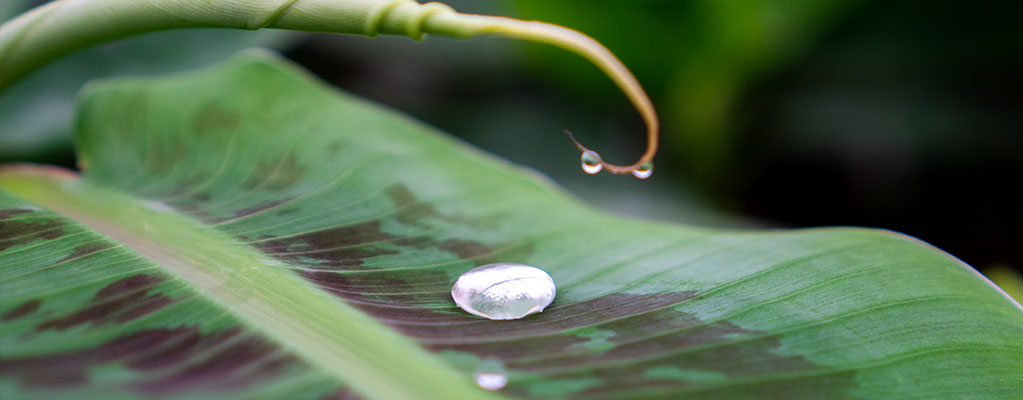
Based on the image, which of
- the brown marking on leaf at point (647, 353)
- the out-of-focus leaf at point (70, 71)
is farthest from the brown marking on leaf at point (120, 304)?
the out-of-focus leaf at point (70, 71)

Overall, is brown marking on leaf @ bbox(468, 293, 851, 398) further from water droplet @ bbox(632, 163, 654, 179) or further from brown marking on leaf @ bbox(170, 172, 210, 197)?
brown marking on leaf @ bbox(170, 172, 210, 197)

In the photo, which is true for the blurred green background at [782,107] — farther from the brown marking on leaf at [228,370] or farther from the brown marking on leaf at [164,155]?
the brown marking on leaf at [228,370]

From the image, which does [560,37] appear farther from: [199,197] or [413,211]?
[199,197]

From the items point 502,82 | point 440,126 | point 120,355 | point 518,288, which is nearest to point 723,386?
point 518,288

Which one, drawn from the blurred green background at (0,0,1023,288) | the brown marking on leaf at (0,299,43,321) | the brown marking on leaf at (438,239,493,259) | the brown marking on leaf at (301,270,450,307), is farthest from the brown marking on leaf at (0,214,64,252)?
the blurred green background at (0,0,1023,288)

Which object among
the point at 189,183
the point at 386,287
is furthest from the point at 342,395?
the point at 189,183

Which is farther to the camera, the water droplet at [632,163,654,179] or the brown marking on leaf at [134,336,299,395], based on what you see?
the water droplet at [632,163,654,179]
